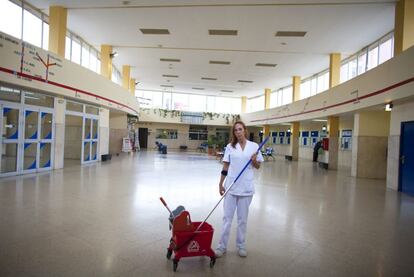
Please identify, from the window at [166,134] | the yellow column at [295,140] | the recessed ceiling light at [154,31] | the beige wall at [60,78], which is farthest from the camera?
the window at [166,134]

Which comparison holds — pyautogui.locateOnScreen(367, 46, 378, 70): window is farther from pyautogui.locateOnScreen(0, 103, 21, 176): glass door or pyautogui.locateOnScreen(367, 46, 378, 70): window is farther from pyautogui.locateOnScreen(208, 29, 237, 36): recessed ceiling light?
pyautogui.locateOnScreen(0, 103, 21, 176): glass door

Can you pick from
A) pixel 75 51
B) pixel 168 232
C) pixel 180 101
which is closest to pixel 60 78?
pixel 75 51

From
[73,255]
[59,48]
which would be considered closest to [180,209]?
[73,255]

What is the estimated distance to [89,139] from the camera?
10.4 metres

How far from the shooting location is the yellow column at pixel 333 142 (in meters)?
11.9

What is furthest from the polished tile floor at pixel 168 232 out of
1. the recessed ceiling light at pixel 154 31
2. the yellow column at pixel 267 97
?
the yellow column at pixel 267 97

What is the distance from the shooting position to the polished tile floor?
96.7 inches

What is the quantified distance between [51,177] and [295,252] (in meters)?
6.47

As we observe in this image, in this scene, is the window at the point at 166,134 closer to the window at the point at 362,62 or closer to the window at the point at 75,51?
the window at the point at 75,51

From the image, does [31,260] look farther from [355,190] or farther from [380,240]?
[355,190]

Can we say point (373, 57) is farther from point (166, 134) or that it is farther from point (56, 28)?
point (166, 134)

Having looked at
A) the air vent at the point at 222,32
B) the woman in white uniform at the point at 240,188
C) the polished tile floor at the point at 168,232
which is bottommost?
the polished tile floor at the point at 168,232

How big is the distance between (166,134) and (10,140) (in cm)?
1958

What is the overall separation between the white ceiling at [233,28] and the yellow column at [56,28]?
25 centimetres
